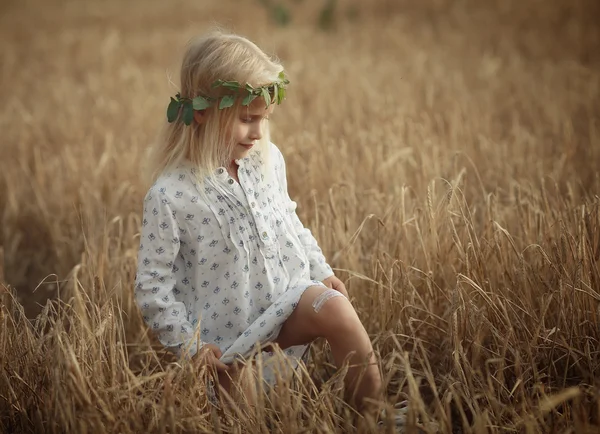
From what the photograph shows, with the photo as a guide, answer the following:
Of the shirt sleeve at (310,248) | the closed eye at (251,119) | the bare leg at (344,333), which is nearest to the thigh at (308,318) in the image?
the bare leg at (344,333)

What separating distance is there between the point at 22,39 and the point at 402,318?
310 inches

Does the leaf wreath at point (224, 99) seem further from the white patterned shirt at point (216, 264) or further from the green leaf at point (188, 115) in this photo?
the white patterned shirt at point (216, 264)

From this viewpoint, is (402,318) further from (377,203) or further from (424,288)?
(377,203)

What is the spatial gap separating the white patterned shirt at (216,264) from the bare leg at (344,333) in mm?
48

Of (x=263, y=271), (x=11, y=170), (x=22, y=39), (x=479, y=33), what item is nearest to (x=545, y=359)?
(x=263, y=271)

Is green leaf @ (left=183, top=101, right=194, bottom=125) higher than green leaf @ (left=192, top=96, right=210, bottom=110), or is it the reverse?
green leaf @ (left=192, top=96, right=210, bottom=110)

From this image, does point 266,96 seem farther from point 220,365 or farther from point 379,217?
point 379,217

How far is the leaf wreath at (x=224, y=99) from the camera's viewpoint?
5.98 feet

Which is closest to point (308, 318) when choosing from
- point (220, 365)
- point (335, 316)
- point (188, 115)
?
point (335, 316)

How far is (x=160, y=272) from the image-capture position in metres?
1.81

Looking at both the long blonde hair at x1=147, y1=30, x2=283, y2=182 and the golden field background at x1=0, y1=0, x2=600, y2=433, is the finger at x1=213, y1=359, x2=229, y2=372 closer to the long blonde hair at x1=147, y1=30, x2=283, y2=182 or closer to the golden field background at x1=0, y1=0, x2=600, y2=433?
the golden field background at x1=0, y1=0, x2=600, y2=433

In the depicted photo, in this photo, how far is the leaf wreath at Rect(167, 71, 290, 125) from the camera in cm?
182

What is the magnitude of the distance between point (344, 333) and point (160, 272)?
1.66 ft

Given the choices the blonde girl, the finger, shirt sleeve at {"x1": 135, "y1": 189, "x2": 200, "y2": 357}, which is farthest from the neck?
the finger
